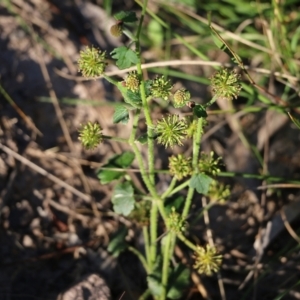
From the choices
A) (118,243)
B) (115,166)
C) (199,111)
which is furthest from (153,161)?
(118,243)

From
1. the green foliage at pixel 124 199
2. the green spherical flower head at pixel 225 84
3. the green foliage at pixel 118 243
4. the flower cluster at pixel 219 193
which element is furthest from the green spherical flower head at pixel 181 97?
the green foliage at pixel 118 243

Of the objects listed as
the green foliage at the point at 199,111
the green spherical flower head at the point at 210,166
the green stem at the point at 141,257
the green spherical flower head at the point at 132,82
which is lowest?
the green stem at the point at 141,257

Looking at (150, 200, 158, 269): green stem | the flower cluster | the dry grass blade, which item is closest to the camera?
(150, 200, 158, 269): green stem

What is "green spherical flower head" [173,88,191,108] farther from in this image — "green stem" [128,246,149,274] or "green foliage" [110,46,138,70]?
"green stem" [128,246,149,274]

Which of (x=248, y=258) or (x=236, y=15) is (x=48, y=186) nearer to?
(x=248, y=258)

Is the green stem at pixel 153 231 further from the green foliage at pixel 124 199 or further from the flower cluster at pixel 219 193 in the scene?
the flower cluster at pixel 219 193

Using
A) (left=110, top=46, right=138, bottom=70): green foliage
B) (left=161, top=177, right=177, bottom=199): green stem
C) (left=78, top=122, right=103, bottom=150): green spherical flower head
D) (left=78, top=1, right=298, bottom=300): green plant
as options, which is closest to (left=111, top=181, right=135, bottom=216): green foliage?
(left=78, top=1, right=298, bottom=300): green plant

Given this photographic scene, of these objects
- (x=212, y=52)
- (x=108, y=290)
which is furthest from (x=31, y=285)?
(x=212, y=52)

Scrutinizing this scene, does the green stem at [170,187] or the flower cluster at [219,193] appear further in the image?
the flower cluster at [219,193]
